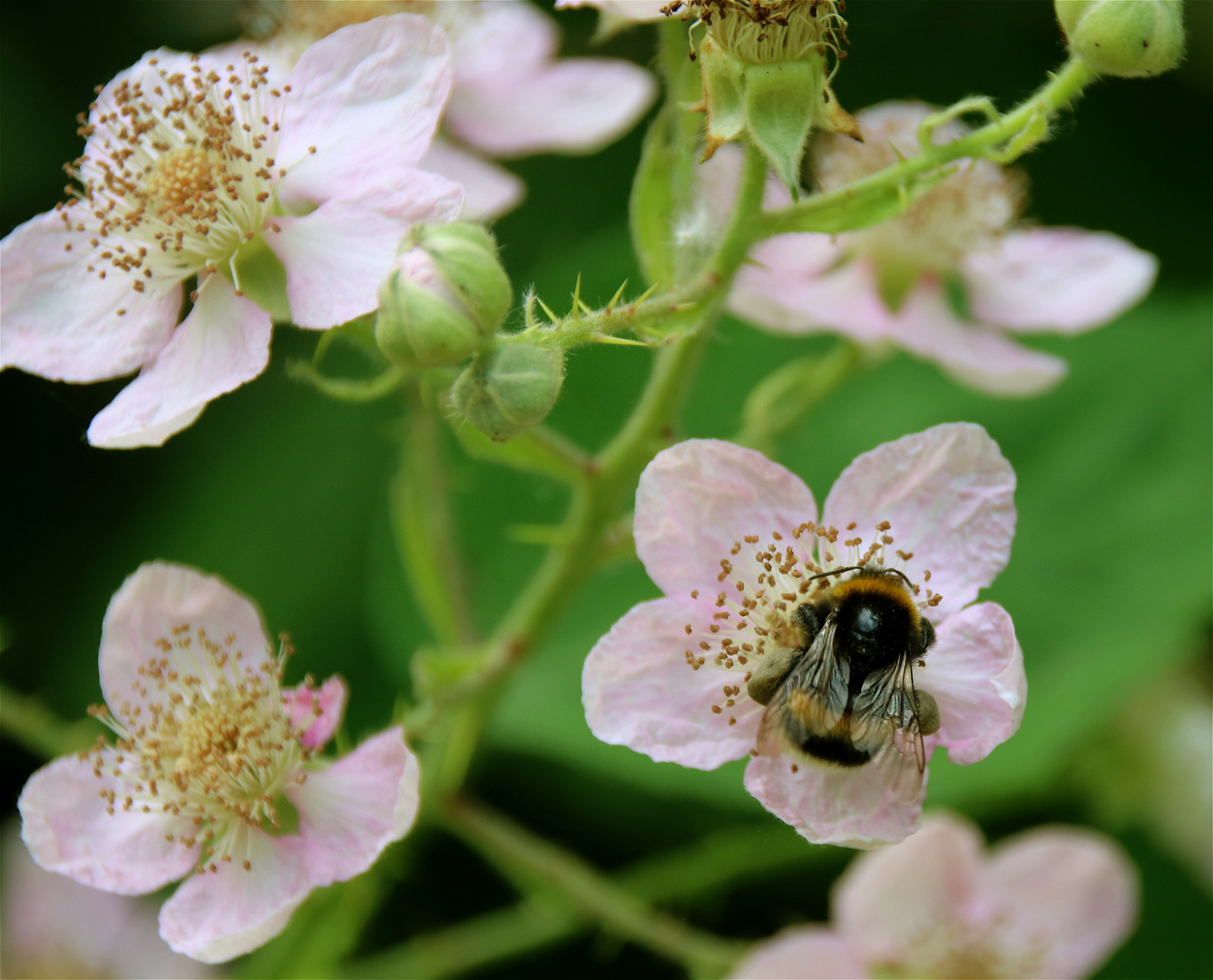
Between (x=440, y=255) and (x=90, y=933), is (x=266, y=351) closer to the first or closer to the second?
(x=440, y=255)

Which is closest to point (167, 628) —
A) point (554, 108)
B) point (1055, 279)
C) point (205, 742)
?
point (205, 742)

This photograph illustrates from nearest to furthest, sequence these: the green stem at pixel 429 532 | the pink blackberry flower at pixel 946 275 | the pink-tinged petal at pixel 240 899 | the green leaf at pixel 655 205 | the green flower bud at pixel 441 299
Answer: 1. the green flower bud at pixel 441 299
2. the pink-tinged petal at pixel 240 899
3. the green leaf at pixel 655 205
4. the green stem at pixel 429 532
5. the pink blackberry flower at pixel 946 275

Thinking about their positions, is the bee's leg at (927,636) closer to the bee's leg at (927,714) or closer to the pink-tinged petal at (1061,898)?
the bee's leg at (927,714)

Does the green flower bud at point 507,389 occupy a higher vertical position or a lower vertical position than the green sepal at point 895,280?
higher

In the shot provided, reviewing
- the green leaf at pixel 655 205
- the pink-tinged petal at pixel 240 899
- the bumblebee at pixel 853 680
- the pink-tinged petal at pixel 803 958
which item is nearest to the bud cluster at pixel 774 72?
the green leaf at pixel 655 205

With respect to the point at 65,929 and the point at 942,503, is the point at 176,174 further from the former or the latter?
the point at 65,929

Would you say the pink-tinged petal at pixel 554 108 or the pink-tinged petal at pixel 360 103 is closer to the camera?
the pink-tinged petal at pixel 360 103
